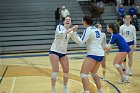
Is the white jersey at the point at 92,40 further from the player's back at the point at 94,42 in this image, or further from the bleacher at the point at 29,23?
the bleacher at the point at 29,23

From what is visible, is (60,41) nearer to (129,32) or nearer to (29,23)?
(129,32)

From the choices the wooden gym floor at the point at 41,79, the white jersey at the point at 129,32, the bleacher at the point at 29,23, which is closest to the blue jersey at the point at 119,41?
the wooden gym floor at the point at 41,79

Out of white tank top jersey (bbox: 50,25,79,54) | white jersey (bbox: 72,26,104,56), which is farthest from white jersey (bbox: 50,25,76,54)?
white jersey (bbox: 72,26,104,56)

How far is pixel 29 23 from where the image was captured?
2155 cm

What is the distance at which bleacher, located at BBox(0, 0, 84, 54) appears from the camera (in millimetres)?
19234

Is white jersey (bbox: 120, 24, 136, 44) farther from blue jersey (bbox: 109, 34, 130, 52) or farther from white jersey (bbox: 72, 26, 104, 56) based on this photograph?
white jersey (bbox: 72, 26, 104, 56)

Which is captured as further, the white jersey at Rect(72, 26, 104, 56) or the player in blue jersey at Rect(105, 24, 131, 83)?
the player in blue jersey at Rect(105, 24, 131, 83)

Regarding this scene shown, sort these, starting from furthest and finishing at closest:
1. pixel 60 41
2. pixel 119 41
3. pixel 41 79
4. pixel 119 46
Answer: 1. pixel 41 79
2. pixel 119 46
3. pixel 119 41
4. pixel 60 41

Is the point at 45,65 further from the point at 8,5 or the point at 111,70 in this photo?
the point at 8,5

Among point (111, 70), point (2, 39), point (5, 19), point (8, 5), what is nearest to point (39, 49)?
point (2, 39)

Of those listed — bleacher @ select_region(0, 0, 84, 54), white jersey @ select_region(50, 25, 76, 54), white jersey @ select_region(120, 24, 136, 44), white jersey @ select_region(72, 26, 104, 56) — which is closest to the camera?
white jersey @ select_region(72, 26, 104, 56)

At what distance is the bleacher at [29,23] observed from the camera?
1923 centimetres

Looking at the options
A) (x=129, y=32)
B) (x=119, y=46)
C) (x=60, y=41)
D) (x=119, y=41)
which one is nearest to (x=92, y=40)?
(x=60, y=41)

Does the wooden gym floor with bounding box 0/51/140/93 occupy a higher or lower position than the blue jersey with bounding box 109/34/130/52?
lower
